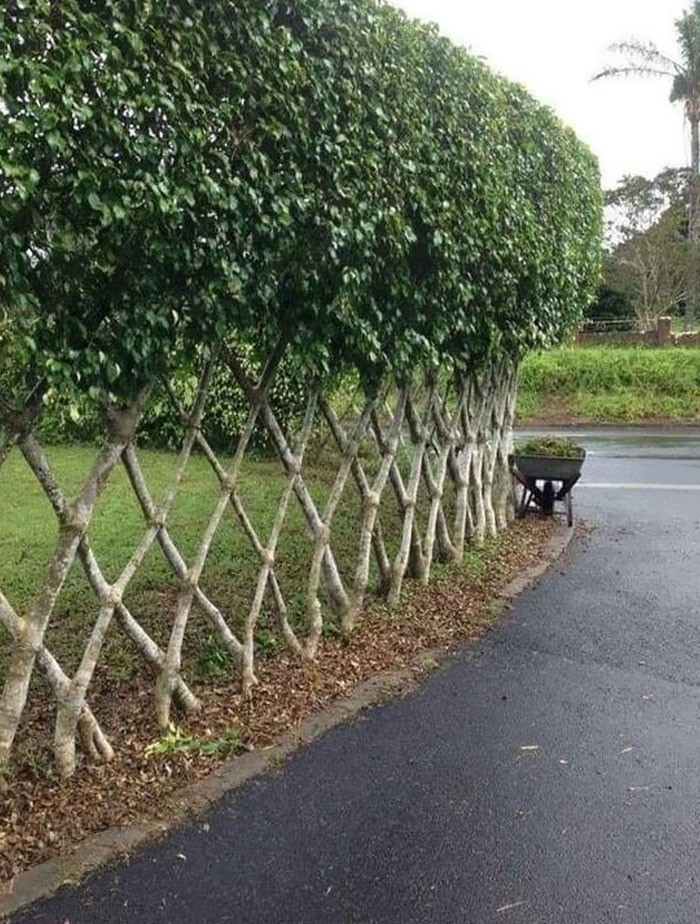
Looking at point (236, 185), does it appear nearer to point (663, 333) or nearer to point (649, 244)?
point (663, 333)

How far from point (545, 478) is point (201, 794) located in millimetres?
4973

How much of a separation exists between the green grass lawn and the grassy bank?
11.4 meters

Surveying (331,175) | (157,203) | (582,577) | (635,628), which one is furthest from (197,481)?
(157,203)

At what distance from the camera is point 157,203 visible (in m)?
2.40

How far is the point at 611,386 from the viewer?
20.1 meters

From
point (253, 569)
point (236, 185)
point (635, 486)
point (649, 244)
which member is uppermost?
point (649, 244)

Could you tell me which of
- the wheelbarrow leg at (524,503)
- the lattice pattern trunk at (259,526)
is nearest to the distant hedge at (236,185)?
the lattice pattern trunk at (259,526)

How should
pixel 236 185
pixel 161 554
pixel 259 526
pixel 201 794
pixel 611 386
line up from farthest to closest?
pixel 611 386 → pixel 259 526 → pixel 161 554 → pixel 201 794 → pixel 236 185

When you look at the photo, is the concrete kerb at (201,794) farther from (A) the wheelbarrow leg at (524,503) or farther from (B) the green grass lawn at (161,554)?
(A) the wheelbarrow leg at (524,503)

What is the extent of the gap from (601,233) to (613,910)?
6789 mm

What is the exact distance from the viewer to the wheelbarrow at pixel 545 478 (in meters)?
6.96

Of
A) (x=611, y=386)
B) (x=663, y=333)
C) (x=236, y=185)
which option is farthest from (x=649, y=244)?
(x=236, y=185)

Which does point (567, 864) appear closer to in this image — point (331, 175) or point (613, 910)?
point (613, 910)

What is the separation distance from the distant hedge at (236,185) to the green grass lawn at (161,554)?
1.73 meters
